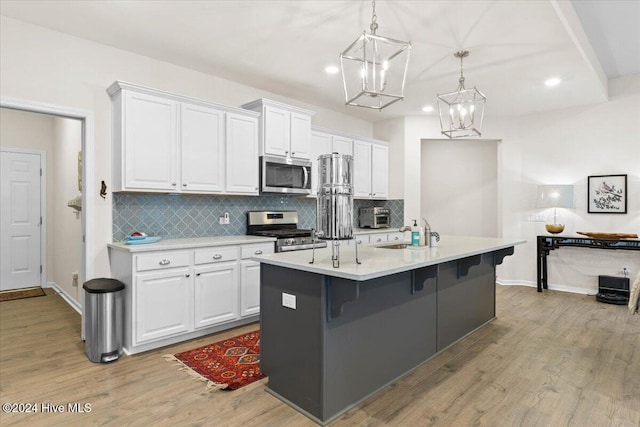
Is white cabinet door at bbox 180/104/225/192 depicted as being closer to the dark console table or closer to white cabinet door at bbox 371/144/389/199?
white cabinet door at bbox 371/144/389/199

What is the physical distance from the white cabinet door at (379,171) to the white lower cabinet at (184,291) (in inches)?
108

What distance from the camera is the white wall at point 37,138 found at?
5.51m

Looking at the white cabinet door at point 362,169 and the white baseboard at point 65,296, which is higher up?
the white cabinet door at point 362,169

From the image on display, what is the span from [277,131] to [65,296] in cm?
377

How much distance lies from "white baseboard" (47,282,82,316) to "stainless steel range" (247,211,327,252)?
90.0 inches

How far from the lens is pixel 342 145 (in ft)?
18.0

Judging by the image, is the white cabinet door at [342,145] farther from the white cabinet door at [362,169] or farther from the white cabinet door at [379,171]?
the white cabinet door at [379,171]

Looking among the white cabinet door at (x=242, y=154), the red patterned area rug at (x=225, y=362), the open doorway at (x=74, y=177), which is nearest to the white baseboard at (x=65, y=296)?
the open doorway at (x=74, y=177)

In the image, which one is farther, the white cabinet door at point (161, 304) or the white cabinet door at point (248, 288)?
the white cabinet door at point (248, 288)

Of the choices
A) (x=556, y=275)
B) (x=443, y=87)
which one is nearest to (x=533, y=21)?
(x=443, y=87)

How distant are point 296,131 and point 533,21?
269 centimetres

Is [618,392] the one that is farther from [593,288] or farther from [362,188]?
[362,188]

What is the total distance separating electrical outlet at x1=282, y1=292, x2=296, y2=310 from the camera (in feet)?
7.57

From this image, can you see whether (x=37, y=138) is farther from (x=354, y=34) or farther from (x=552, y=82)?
(x=552, y=82)
